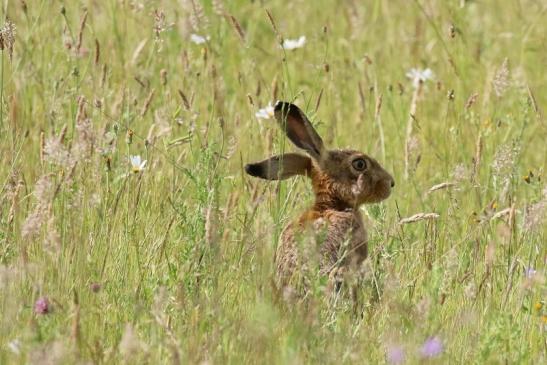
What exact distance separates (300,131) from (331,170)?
23 centimetres

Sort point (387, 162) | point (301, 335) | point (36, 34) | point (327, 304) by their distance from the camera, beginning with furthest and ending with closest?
point (36, 34)
point (387, 162)
point (327, 304)
point (301, 335)

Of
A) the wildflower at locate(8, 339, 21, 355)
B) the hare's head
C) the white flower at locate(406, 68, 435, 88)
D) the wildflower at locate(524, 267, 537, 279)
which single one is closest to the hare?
the hare's head

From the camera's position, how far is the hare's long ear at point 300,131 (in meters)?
5.38

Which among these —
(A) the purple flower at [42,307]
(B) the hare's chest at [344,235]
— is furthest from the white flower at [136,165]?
(A) the purple flower at [42,307]

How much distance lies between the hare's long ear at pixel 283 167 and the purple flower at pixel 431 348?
144cm

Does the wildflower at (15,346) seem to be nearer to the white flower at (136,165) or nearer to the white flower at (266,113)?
the white flower at (136,165)

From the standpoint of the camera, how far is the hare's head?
5.61 metres

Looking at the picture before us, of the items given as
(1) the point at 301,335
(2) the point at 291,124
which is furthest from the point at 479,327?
(2) the point at 291,124

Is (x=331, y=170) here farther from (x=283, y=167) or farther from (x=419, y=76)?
(x=419, y=76)

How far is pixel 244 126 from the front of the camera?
272 inches

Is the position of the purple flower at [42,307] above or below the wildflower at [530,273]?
above

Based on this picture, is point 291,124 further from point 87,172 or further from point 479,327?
point 479,327

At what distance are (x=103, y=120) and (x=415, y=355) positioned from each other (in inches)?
105

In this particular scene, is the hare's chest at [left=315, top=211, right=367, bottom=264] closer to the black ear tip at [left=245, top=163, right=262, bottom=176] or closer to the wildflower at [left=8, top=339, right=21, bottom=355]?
the black ear tip at [left=245, top=163, right=262, bottom=176]
